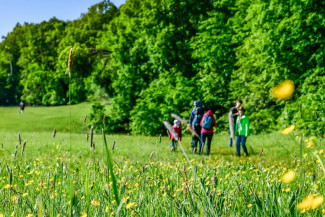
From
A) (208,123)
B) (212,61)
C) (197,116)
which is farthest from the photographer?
(212,61)

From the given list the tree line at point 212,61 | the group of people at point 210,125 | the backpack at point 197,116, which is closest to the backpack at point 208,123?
the group of people at point 210,125

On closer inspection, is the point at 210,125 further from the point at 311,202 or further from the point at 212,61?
→ the point at 212,61

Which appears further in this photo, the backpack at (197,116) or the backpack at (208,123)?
the backpack at (197,116)

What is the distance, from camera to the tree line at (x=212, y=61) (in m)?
18.4

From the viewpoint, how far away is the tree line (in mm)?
18422

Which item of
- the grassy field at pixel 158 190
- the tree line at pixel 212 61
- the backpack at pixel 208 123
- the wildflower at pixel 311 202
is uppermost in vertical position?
the tree line at pixel 212 61

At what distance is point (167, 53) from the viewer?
85.4ft

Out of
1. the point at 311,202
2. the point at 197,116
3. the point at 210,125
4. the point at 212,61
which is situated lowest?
the point at 311,202

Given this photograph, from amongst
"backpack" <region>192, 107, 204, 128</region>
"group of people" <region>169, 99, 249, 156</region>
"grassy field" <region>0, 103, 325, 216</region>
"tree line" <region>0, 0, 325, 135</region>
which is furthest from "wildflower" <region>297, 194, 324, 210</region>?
"tree line" <region>0, 0, 325, 135</region>

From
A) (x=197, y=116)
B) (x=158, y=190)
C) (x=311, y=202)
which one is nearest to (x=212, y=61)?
(x=197, y=116)

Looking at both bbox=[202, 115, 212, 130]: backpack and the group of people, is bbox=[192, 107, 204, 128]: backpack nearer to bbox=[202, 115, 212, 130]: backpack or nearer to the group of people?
the group of people

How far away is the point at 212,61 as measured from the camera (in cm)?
2464

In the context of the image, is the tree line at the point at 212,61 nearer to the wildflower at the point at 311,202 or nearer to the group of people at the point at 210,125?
the group of people at the point at 210,125

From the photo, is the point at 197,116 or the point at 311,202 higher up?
the point at 197,116
